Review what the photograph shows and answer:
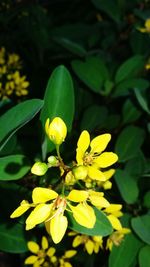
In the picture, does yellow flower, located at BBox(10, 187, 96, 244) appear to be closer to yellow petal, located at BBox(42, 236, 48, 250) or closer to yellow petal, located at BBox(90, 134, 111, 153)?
yellow petal, located at BBox(90, 134, 111, 153)

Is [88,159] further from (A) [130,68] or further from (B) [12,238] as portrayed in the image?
(A) [130,68]

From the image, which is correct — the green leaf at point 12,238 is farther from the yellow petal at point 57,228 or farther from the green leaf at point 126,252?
the yellow petal at point 57,228

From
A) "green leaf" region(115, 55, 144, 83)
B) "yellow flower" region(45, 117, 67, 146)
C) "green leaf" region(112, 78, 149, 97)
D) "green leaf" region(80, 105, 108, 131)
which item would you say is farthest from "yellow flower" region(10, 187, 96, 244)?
"green leaf" region(115, 55, 144, 83)

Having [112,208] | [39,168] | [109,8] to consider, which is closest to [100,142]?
[39,168]

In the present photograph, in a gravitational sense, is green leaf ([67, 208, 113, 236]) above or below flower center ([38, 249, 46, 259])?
above

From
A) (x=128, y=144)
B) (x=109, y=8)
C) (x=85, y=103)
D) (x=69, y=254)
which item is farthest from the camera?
(x=109, y=8)
